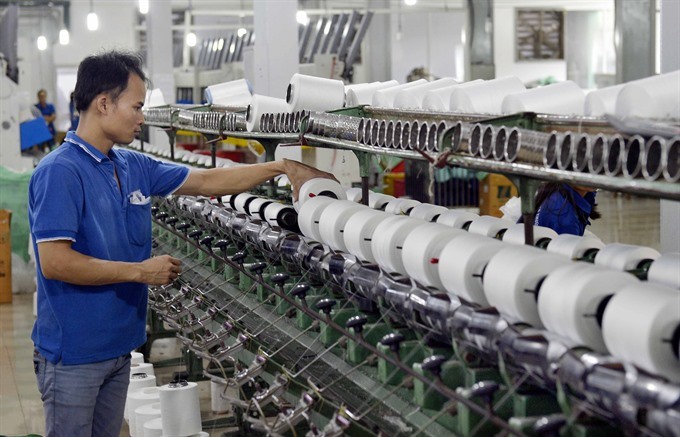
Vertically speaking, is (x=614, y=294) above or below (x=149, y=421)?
above

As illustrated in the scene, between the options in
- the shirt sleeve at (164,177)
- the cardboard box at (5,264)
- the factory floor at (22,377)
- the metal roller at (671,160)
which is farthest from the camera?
the cardboard box at (5,264)

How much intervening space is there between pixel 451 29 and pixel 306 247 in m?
19.1

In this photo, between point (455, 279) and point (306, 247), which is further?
point (306, 247)

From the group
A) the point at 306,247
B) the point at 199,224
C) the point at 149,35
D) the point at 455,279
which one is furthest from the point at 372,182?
the point at 455,279

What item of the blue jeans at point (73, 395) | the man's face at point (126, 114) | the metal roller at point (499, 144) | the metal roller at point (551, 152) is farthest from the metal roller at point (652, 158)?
the blue jeans at point (73, 395)

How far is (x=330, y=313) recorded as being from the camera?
3324 mm

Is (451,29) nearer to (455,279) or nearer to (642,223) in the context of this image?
(642,223)

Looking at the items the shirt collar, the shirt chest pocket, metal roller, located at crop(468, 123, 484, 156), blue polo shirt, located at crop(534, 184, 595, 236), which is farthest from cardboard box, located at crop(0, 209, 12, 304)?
metal roller, located at crop(468, 123, 484, 156)

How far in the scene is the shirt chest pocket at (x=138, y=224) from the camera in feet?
10.3

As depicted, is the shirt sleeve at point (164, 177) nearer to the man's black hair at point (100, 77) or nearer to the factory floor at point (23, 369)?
the man's black hair at point (100, 77)

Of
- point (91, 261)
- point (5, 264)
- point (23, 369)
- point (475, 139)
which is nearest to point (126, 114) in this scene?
point (91, 261)

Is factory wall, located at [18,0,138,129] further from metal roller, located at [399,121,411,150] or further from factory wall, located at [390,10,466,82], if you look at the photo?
metal roller, located at [399,121,411,150]

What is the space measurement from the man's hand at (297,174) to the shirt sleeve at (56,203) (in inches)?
37.5

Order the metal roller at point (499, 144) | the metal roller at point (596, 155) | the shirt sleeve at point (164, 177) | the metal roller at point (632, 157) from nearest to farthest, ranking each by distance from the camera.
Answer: the metal roller at point (632, 157), the metal roller at point (596, 155), the metal roller at point (499, 144), the shirt sleeve at point (164, 177)
